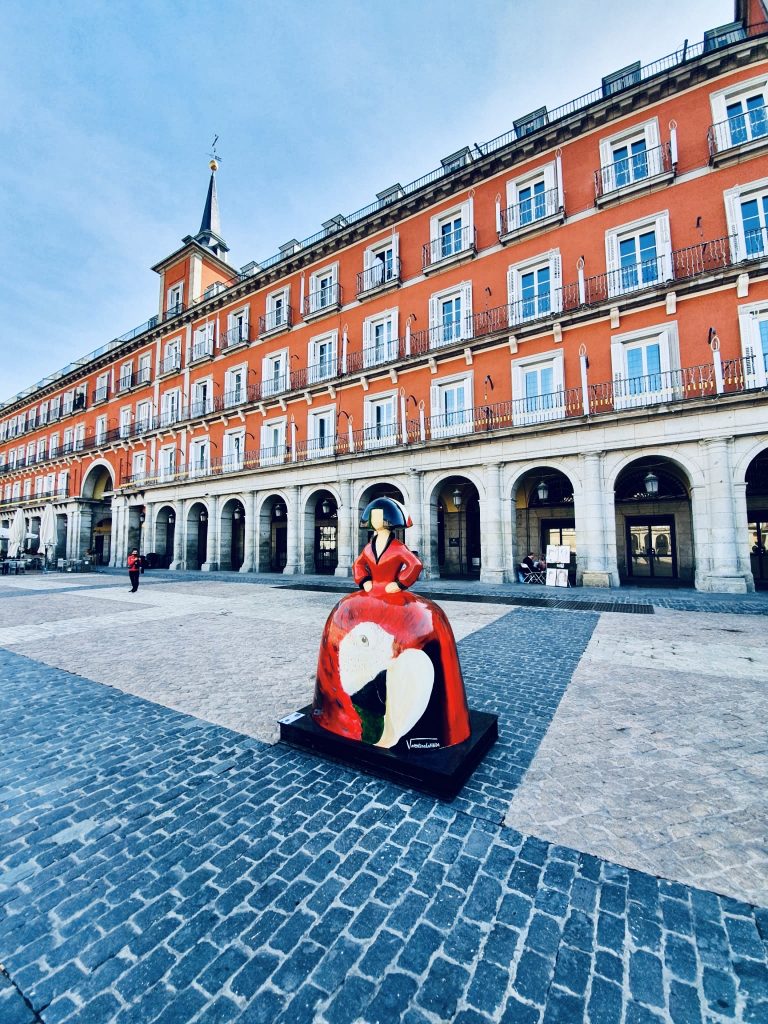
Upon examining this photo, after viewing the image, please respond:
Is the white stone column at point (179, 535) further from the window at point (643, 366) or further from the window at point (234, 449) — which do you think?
the window at point (643, 366)

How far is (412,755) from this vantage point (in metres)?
3.06

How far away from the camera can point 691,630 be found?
25.0ft

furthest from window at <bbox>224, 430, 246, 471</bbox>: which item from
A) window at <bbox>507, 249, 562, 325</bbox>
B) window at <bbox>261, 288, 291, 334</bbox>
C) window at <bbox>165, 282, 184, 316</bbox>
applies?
window at <bbox>507, 249, 562, 325</bbox>

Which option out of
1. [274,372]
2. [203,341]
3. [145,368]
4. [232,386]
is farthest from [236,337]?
[145,368]

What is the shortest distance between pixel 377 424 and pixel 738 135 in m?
15.5

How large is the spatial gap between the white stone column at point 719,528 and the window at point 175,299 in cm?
3276

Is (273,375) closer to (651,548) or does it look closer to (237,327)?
(237,327)

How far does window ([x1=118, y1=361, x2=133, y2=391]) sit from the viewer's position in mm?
32188

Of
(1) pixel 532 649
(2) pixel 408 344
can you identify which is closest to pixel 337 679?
(1) pixel 532 649

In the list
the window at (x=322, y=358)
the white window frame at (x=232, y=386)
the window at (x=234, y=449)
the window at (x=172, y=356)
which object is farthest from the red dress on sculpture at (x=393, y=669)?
the window at (x=172, y=356)

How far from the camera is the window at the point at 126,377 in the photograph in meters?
32.2

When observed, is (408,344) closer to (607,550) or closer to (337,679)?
(607,550)

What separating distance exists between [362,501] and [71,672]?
14834mm

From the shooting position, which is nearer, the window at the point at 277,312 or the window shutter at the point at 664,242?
the window shutter at the point at 664,242
